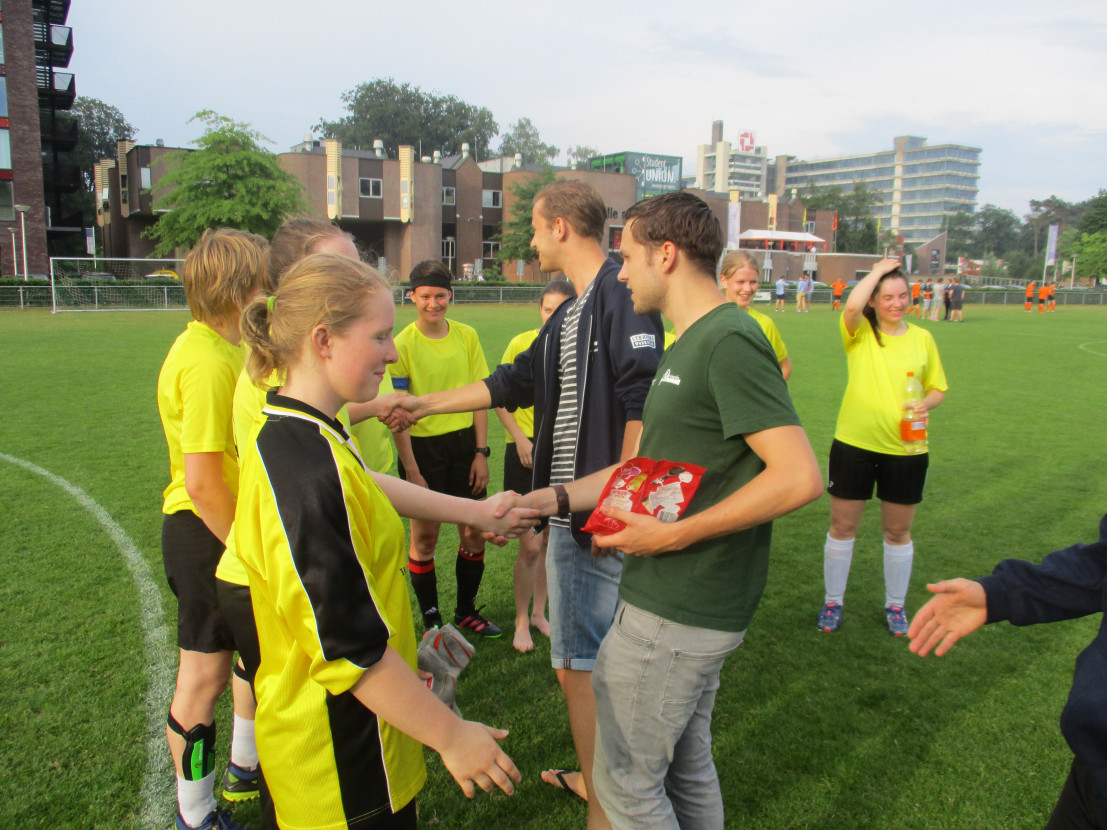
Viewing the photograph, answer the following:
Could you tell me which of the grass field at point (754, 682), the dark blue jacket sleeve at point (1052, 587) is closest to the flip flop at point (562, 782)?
the grass field at point (754, 682)

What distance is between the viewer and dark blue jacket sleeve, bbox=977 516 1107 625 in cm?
187

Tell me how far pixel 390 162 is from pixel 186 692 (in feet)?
187

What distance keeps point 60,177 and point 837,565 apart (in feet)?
189

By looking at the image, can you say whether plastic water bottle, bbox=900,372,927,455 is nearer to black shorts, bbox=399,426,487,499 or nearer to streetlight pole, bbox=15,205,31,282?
black shorts, bbox=399,426,487,499

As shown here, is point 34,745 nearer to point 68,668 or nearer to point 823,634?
point 68,668

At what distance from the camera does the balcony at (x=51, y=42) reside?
47.7 m

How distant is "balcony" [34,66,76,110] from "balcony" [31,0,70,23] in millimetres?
3279

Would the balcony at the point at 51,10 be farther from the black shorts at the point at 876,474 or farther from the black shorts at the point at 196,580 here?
→ the black shorts at the point at 876,474

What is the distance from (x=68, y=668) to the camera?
3.96 meters

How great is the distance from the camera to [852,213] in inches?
4065

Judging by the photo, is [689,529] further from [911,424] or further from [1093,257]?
[1093,257]

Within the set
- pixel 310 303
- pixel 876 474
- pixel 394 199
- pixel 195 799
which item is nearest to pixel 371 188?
pixel 394 199

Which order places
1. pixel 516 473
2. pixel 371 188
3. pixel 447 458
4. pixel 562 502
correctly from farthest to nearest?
pixel 371 188
pixel 447 458
pixel 516 473
pixel 562 502

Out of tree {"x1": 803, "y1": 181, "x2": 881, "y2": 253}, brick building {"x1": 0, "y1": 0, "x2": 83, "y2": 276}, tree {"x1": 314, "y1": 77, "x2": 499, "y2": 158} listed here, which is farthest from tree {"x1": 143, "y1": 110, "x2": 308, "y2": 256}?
tree {"x1": 803, "y1": 181, "x2": 881, "y2": 253}
